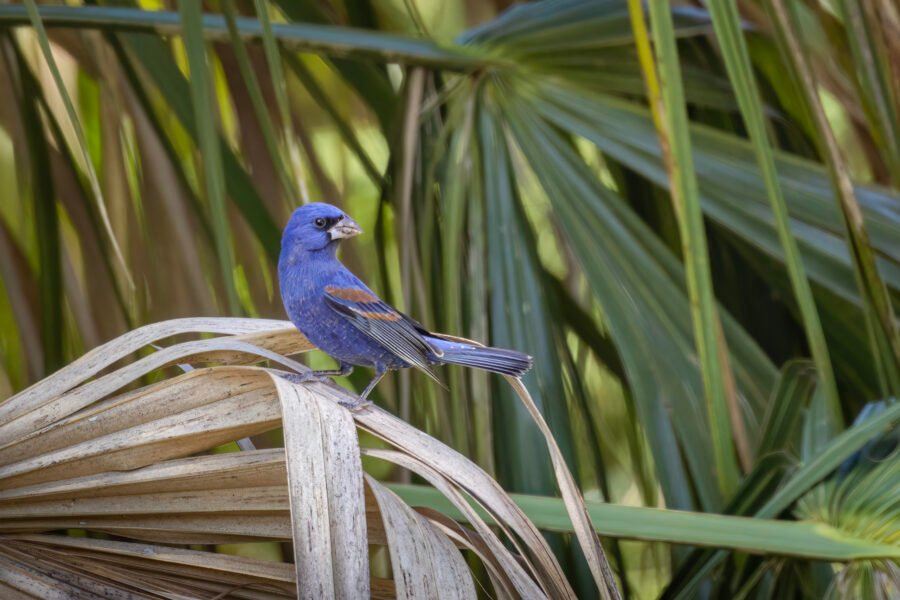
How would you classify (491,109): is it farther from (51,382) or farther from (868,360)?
(51,382)

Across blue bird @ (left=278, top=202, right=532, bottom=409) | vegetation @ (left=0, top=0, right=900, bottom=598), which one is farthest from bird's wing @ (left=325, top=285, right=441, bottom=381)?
vegetation @ (left=0, top=0, right=900, bottom=598)

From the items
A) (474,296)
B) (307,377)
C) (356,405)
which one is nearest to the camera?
(356,405)

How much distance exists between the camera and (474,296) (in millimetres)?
1751

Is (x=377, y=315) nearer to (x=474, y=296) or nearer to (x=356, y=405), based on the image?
(x=356, y=405)

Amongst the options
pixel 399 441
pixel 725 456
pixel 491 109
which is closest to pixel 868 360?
pixel 725 456

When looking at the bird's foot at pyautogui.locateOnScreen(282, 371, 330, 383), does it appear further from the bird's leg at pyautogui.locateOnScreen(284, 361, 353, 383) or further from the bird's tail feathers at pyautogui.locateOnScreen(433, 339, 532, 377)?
the bird's tail feathers at pyautogui.locateOnScreen(433, 339, 532, 377)

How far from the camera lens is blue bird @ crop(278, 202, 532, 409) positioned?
1306mm

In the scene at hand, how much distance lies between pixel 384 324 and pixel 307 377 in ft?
0.41

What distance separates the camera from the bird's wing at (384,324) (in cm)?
130

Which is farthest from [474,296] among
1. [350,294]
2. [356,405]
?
[356,405]

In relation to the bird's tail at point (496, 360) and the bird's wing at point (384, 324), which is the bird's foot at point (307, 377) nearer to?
the bird's wing at point (384, 324)

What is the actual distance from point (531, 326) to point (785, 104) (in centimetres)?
78

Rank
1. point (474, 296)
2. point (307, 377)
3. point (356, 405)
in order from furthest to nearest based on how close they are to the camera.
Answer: point (474, 296) → point (307, 377) → point (356, 405)

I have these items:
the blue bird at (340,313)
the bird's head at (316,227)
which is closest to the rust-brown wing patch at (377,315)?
the blue bird at (340,313)
